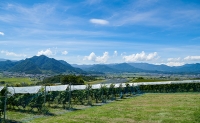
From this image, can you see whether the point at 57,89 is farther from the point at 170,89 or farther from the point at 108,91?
the point at 170,89

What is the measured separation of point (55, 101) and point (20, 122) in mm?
9869

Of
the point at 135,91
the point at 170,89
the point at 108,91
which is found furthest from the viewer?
the point at 170,89

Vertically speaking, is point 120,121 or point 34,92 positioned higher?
point 34,92

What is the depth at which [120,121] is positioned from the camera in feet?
50.4

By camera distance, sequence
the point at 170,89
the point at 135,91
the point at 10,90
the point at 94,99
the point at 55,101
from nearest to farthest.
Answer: the point at 10,90, the point at 55,101, the point at 94,99, the point at 135,91, the point at 170,89

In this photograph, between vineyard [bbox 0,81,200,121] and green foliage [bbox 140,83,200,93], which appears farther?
green foliage [bbox 140,83,200,93]

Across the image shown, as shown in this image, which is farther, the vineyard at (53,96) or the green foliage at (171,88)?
the green foliage at (171,88)

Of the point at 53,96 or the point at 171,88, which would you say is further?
the point at 171,88

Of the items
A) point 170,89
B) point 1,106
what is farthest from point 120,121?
point 170,89

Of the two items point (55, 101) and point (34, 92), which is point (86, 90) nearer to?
point (55, 101)

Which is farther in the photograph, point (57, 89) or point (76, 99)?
point (76, 99)

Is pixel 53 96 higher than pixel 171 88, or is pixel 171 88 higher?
pixel 53 96

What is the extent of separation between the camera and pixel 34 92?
22.0m

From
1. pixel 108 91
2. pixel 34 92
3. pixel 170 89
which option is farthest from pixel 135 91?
pixel 34 92
